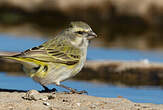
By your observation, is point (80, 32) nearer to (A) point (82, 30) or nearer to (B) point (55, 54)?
(A) point (82, 30)

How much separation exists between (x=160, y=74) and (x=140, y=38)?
834 centimetres

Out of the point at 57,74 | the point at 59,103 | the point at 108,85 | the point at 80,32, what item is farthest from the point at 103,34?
the point at 59,103

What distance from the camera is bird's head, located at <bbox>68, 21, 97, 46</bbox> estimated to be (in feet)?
35.7

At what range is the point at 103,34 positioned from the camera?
24391mm

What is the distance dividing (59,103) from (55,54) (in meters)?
1.37

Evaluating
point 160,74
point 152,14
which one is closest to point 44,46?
point 160,74

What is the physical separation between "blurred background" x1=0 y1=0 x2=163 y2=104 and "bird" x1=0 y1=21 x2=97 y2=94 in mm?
1882

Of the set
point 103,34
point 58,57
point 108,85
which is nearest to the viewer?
point 58,57

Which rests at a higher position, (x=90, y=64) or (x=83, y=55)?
(x=90, y=64)

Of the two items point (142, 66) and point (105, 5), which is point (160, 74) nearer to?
point (142, 66)

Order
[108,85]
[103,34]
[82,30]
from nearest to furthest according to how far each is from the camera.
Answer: [82,30], [108,85], [103,34]

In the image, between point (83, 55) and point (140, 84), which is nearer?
point (83, 55)

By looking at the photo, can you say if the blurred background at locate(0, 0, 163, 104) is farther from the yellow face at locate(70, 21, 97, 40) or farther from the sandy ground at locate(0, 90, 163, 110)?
the sandy ground at locate(0, 90, 163, 110)

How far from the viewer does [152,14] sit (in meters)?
27.3
